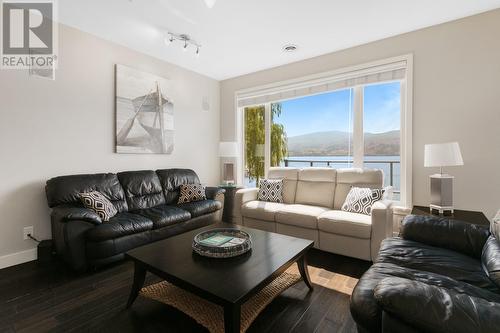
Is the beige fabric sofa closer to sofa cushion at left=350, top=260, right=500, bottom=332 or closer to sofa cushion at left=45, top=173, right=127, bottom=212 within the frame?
sofa cushion at left=350, top=260, right=500, bottom=332

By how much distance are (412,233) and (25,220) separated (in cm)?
363

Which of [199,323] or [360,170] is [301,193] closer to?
[360,170]

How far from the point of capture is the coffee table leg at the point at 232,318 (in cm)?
121

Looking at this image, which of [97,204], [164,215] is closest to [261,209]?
[164,215]

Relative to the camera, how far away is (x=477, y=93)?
8.42 feet

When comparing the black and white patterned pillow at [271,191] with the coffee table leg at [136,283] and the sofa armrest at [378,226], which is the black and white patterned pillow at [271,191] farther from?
the coffee table leg at [136,283]

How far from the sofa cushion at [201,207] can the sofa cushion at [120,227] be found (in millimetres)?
574

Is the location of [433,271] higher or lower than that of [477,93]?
lower

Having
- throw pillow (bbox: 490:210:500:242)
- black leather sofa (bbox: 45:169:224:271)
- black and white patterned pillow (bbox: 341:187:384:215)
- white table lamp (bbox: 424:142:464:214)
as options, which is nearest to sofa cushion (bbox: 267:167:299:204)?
black and white patterned pillow (bbox: 341:187:384:215)

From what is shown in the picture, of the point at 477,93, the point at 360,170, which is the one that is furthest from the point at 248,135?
the point at 477,93

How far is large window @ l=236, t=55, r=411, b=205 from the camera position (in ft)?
10.3

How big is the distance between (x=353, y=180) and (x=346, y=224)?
0.80 metres

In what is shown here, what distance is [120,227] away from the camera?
234cm

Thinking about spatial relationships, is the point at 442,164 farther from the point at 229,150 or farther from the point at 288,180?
the point at 229,150
